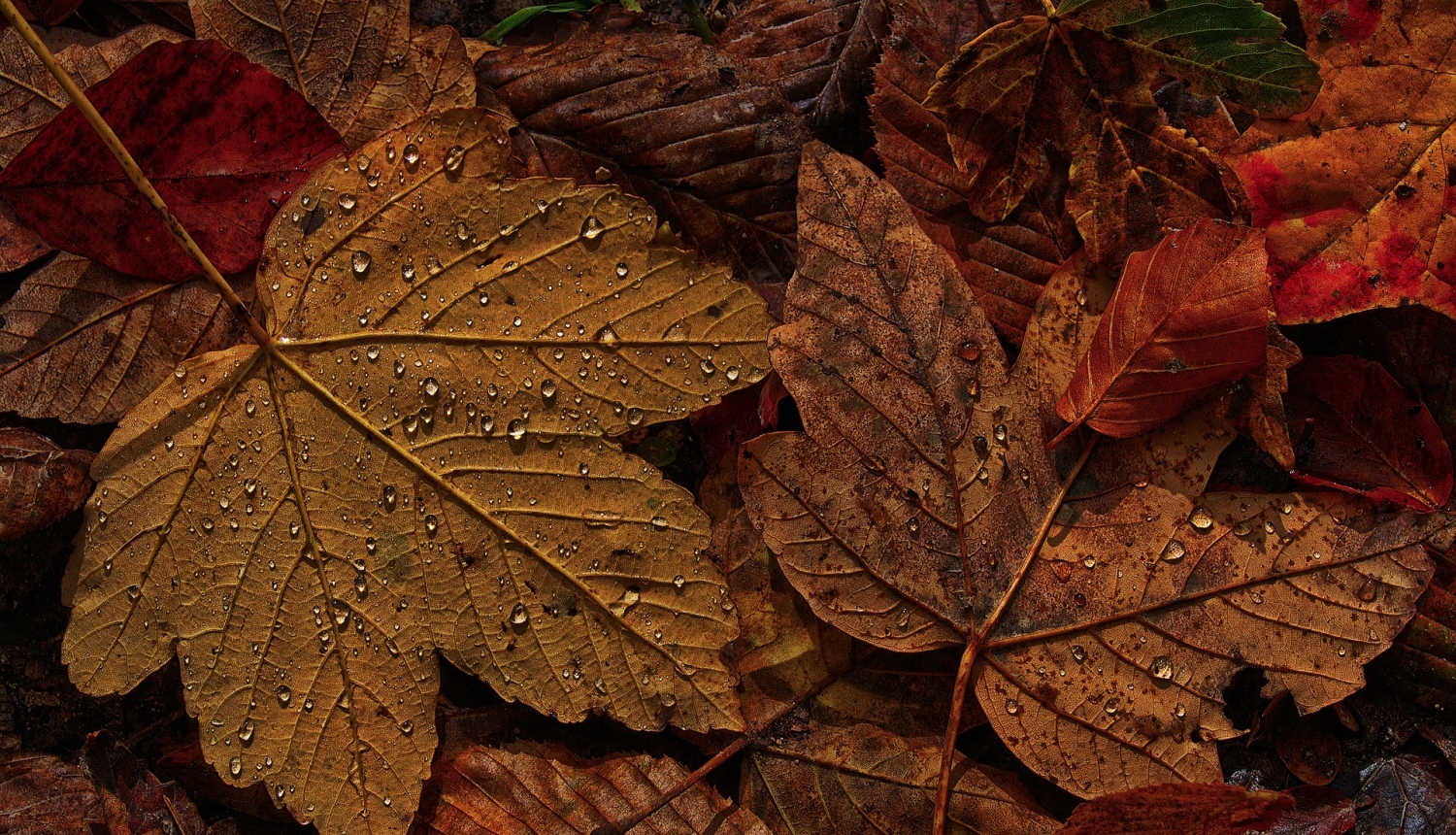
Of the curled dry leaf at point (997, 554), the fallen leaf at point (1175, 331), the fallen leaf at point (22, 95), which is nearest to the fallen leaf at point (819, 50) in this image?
the curled dry leaf at point (997, 554)

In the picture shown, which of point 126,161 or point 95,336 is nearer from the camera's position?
point 126,161

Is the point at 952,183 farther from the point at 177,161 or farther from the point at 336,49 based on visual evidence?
the point at 177,161

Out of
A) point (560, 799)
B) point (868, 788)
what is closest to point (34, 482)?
point (560, 799)

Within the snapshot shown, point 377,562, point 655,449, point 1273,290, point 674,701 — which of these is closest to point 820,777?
point 674,701

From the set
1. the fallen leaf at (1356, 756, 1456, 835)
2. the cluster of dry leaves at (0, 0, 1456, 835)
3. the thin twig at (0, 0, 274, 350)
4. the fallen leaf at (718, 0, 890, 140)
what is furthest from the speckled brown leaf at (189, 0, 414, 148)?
the fallen leaf at (1356, 756, 1456, 835)

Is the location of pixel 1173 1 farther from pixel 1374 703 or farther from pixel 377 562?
pixel 377 562

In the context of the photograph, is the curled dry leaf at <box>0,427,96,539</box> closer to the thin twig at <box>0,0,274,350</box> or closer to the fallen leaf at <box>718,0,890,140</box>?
the thin twig at <box>0,0,274,350</box>
